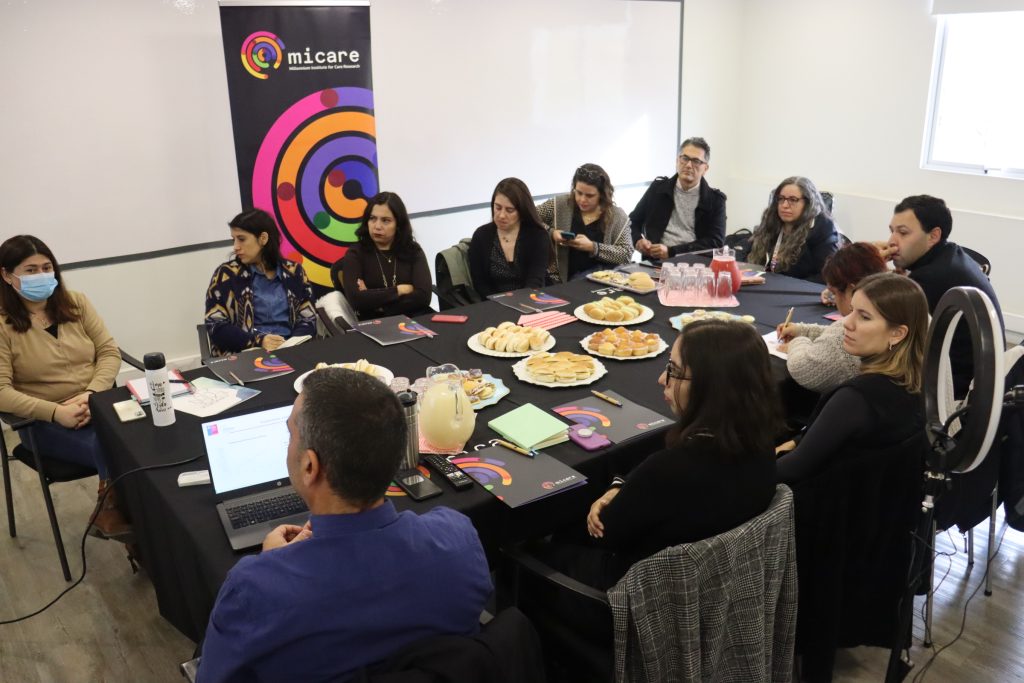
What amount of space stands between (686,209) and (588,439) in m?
2.83

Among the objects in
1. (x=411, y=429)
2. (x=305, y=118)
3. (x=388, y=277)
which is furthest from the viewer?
(x=305, y=118)

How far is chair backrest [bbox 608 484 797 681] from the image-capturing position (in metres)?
1.64

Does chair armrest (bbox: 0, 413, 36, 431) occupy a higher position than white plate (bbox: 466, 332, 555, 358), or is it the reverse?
white plate (bbox: 466, 332, 555, 358)

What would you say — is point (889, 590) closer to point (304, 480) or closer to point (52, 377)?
point (304, 480)

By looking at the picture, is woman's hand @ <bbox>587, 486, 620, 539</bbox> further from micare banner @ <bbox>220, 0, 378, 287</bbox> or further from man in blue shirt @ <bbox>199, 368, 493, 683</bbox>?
micare banner @ <bbox>220, 0, 378, 287</bbox>

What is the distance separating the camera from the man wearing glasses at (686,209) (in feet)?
15.0

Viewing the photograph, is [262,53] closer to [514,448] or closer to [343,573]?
[514,448]

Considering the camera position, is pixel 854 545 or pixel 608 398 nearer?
pixel 854 545

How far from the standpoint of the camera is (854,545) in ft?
6.81

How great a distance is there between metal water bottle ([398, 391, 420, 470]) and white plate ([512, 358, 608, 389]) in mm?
559

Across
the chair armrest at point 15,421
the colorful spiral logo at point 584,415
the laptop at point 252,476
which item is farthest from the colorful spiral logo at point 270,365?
the colorful spiral logo at point 584,415

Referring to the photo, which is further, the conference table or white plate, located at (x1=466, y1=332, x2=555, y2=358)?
white plate, located at (x1=466, y1=332, x2=555, y2=358)

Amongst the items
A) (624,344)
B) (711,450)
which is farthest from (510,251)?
(711,450)

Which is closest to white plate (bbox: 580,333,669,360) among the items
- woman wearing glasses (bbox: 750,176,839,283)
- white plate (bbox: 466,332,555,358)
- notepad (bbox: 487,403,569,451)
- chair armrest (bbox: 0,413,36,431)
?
white plate (bbox: 466,332,555,358)
